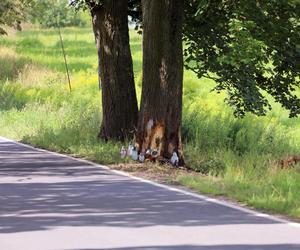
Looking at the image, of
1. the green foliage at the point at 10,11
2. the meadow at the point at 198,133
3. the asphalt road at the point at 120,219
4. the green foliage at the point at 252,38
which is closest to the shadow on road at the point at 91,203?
the asphalt road at the point at 120,219

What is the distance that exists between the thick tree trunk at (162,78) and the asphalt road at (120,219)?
2.30 metres

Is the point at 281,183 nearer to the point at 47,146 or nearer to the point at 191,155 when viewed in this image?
the point at 191,155

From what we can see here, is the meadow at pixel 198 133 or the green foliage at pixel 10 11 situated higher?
the green foliage at pixel 10 11

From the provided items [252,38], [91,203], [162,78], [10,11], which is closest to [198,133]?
[162,78]

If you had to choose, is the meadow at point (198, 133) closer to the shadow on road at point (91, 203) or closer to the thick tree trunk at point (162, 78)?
the thick tree trunk at point (162, 78)

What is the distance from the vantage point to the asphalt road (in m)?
10.1

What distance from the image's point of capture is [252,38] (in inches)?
748

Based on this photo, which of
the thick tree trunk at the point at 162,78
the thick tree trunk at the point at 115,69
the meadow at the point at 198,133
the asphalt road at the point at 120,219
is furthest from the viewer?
the thick tree trunk at the point at 115,69

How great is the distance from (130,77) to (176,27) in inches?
154

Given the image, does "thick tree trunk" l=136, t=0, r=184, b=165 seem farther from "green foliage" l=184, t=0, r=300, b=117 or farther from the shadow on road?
the shadow on road

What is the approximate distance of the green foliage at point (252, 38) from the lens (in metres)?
20.2

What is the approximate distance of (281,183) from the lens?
564 inches

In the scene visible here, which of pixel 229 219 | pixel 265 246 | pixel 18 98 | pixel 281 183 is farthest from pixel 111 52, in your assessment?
pixel 18 98

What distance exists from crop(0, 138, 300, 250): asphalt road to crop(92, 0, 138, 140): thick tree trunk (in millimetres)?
5850
